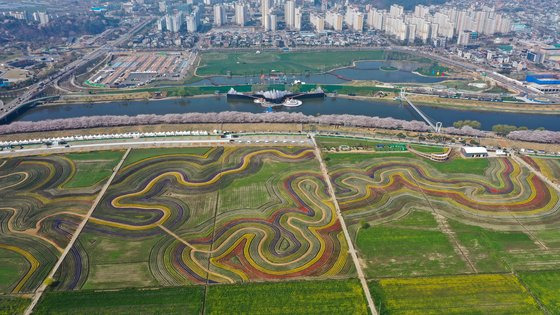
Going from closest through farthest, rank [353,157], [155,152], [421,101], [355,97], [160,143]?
[353,157], [155,152], [160,143], [421,101], [355,97]

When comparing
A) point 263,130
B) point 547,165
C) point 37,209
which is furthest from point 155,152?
point 547,165

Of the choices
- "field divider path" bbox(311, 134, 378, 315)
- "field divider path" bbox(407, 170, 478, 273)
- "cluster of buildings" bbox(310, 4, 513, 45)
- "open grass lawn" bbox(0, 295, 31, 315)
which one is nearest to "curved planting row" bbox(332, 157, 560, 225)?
"field divider path" bbox(311, 134, 378, 315)

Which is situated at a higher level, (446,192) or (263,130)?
(263,130)

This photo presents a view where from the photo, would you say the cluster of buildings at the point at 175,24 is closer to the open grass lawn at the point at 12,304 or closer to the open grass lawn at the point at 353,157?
the open grass lawn at the point at 353,157

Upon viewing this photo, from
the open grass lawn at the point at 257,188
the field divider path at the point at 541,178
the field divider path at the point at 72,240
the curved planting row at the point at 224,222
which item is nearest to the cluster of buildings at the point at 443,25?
the field divider path at the point at 541,178

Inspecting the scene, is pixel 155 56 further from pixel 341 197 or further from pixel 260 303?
pixel 260 303

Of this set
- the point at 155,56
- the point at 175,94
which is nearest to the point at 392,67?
the point at 175,94

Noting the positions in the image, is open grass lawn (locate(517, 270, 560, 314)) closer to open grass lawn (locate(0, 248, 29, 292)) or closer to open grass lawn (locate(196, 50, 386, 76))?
open grass lawn (locate(0, 248, 29, 292))

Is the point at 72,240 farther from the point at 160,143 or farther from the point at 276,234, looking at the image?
the point at 160,143
